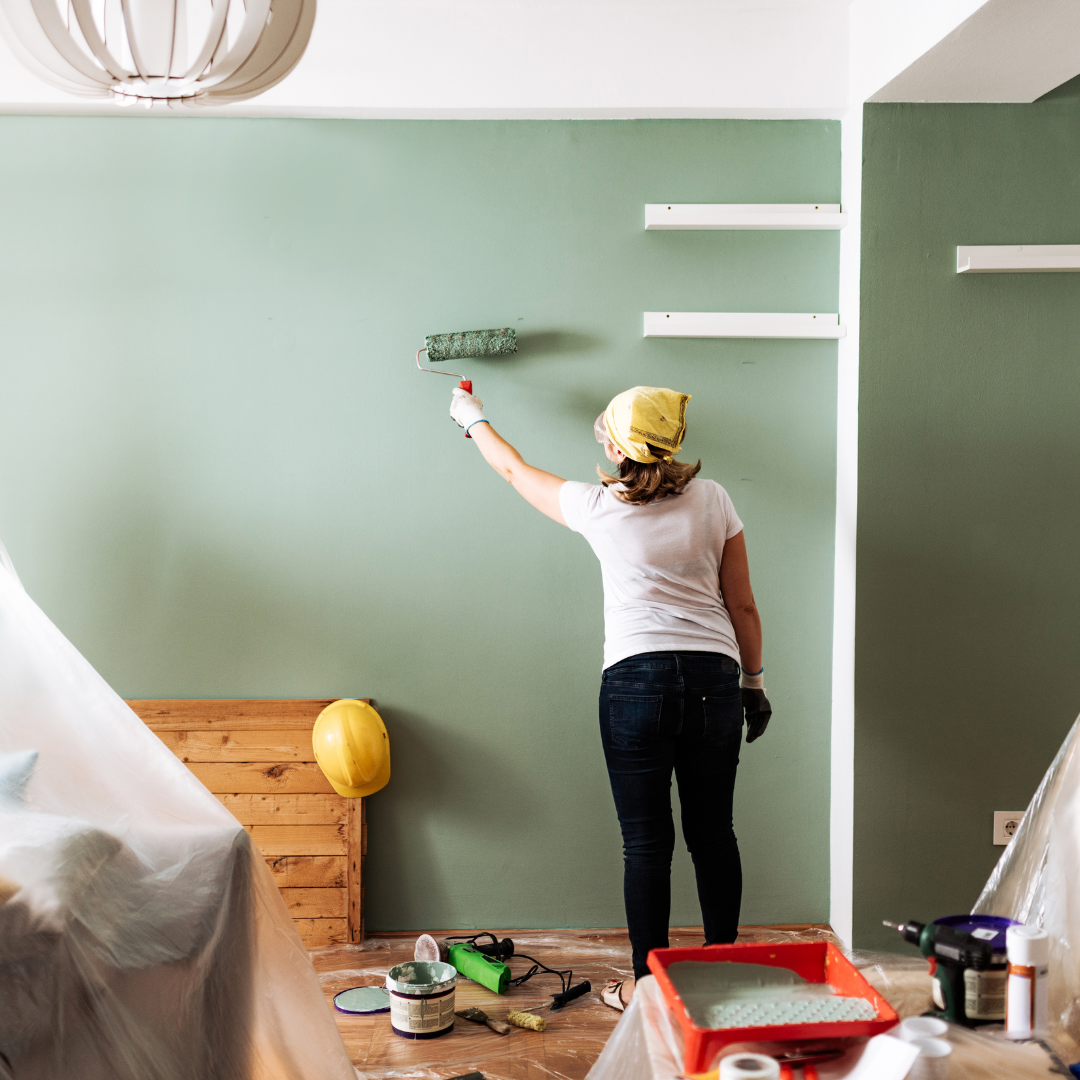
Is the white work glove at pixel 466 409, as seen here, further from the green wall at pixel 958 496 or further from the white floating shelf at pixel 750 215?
the green wall at pixel 958 496

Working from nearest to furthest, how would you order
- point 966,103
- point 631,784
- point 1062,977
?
point 1062,977
point 631,784
point 966,103

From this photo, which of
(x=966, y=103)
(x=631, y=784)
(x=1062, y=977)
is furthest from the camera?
(x=966, y=103)

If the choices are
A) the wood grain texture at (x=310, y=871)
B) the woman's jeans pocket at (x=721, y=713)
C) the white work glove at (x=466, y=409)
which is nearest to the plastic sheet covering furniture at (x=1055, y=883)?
the woman's jeans pocket at (x=721, y=713)

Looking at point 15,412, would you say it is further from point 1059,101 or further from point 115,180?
point 1059,101

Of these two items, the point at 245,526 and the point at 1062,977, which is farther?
the point at 245,526

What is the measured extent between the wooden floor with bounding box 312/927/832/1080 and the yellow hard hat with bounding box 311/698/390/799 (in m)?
0.41

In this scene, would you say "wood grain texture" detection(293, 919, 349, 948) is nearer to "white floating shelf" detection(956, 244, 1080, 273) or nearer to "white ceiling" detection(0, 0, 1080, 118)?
"white ceiling" detection(0, 0, 1080, 118)

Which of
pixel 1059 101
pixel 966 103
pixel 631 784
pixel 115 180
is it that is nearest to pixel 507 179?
pixel 115 180

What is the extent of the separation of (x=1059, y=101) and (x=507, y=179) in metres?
1.39

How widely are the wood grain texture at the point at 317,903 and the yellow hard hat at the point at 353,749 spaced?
27cm

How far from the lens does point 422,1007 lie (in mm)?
1844

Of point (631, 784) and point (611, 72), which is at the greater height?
point (611, 72)

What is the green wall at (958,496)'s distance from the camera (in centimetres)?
223

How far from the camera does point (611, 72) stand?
7.45 ft
